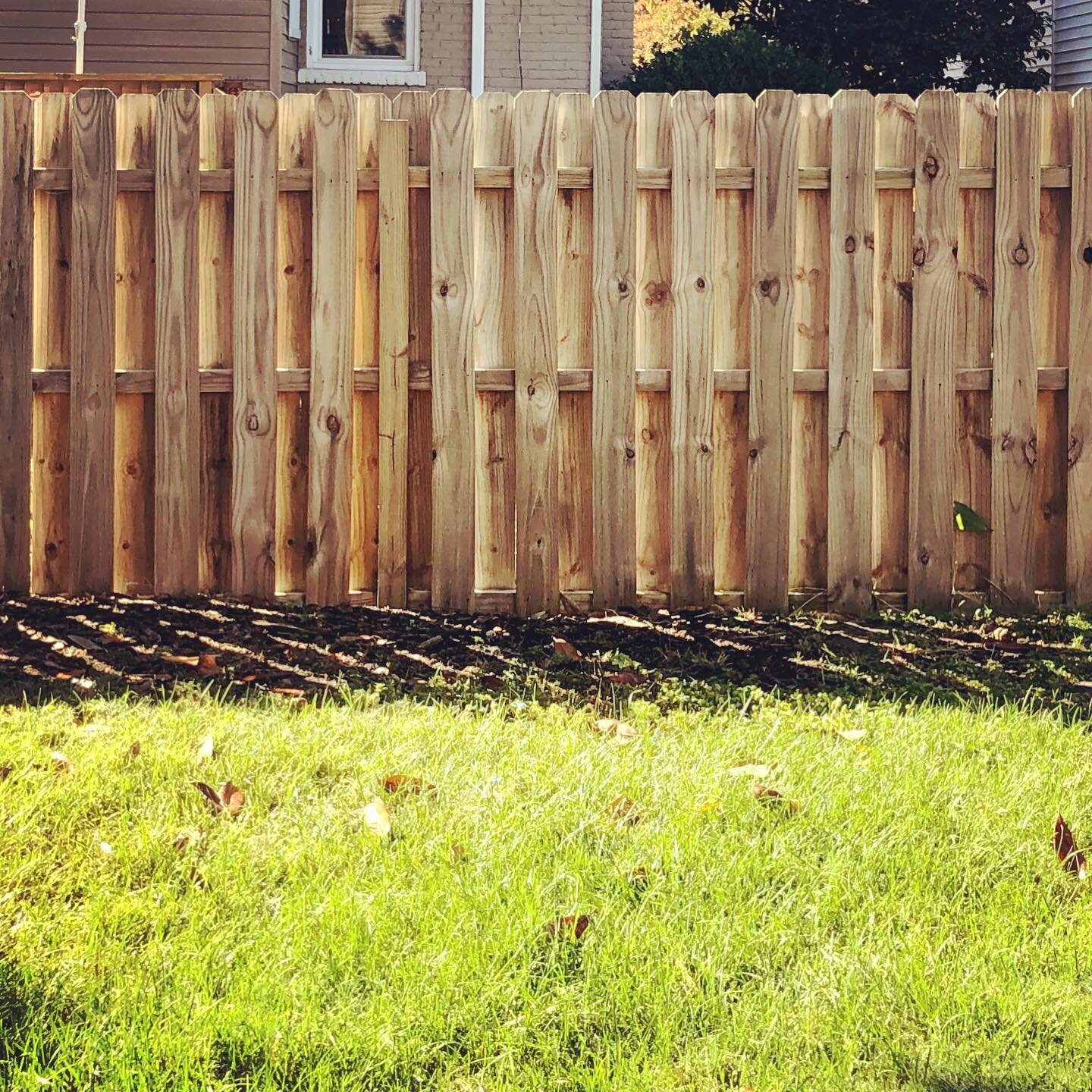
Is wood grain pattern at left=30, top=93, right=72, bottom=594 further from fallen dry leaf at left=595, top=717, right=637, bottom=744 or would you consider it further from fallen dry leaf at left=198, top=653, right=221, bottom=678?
fallen dry leaf at left=595, top=717, right=637, bottom=744

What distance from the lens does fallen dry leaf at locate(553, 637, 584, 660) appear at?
4.89 metres

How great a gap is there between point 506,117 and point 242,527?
1.78 meters

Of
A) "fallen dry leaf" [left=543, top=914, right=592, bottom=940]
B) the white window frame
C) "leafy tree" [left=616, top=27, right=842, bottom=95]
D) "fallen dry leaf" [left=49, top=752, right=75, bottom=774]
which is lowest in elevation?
"fallen dry leaf" [left=543, top=914, right=592, bottom=940]

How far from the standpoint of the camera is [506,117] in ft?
17.5

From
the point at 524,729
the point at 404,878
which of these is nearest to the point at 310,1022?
the point at 404,878

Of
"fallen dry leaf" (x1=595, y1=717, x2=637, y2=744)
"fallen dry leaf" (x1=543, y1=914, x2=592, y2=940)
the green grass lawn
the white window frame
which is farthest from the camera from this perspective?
the white window frame

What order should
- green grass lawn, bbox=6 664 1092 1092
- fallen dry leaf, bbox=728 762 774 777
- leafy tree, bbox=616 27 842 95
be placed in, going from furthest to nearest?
1. leafy tree, bbox=616 27 842 95
2. fallen dry leaf, bbox=728 762 774 777
3. green grass lawn, bbox=6 664 1092 1092

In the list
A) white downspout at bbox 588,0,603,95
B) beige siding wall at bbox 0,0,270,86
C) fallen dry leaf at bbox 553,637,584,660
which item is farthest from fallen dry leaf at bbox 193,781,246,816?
white downspout at bbox 588,0,603,95

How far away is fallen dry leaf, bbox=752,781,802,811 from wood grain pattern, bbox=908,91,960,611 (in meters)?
2.35

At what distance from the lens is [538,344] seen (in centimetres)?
539

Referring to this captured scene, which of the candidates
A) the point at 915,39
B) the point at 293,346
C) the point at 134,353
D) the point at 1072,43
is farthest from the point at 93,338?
the point at 1072,43

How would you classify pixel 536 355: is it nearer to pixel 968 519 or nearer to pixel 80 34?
pixel 968 519

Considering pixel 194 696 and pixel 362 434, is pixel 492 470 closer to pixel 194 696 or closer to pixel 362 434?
pixel 362 434

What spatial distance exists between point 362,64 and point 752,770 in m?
14.5
